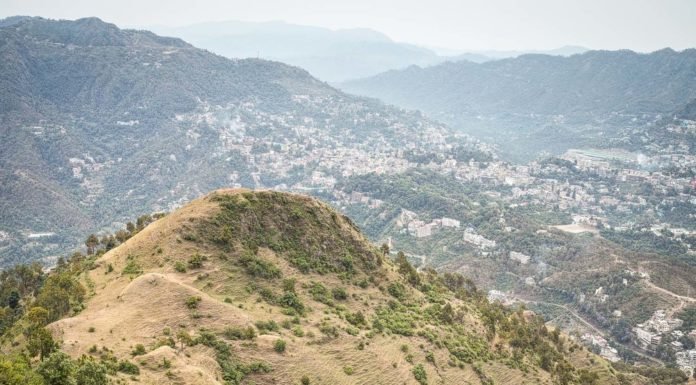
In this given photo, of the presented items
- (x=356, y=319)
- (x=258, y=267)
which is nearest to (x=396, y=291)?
(x=356, y=319)

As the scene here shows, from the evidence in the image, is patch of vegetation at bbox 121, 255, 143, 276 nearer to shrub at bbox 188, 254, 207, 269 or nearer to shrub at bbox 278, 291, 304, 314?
shrub at bbox 188, 254, 207, 269

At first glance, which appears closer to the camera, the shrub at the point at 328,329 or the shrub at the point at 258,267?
the shrub at the point at 328,329

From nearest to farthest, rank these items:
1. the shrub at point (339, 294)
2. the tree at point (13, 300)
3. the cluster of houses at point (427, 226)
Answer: the shrub at point (339, 294) < the tree at point (13, 300) < the cluster of houses at point (427, 226)

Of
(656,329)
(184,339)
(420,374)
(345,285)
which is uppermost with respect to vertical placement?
(184,339)

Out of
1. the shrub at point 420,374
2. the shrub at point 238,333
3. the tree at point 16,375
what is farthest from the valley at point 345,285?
the tree at point 16,375

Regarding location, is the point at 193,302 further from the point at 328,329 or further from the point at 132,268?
the point at 328,329

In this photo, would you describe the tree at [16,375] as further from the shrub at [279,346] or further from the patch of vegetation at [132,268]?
the patch of vegetation at [132,268]

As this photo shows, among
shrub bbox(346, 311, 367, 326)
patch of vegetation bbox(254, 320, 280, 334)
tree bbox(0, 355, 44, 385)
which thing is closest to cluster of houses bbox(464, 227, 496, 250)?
shrub bbox(346, 311, 367, 326)

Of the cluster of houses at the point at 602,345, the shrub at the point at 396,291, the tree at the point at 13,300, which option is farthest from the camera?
the cluster of houses at the point at 602,345
